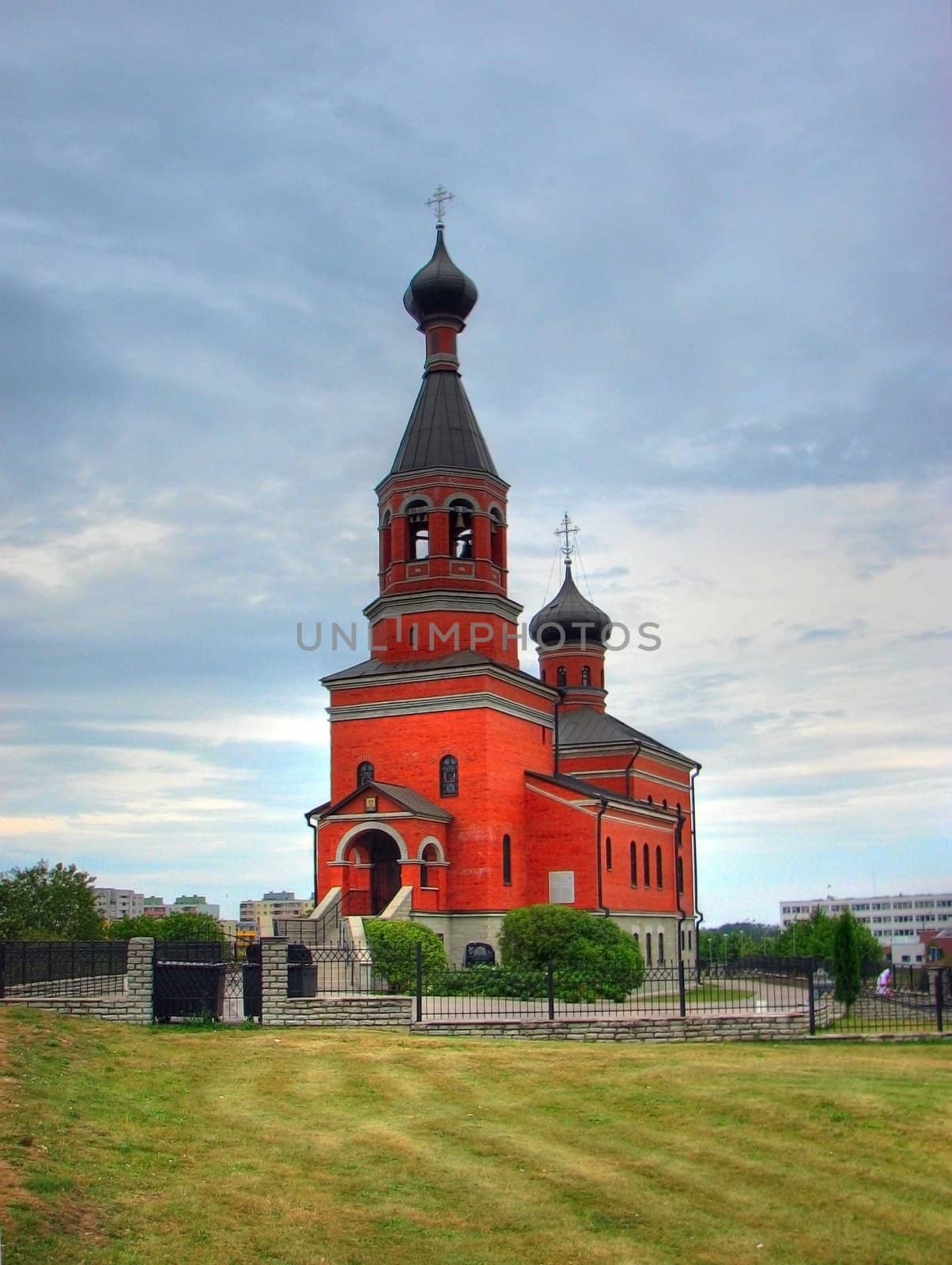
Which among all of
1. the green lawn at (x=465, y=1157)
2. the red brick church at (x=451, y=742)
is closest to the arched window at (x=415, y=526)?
the red brick church at (x=451, y=742)

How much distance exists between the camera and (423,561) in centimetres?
3150

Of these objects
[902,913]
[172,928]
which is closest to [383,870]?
[172,928]

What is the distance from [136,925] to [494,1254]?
94.8ft

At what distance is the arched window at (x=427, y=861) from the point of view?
28203 millimetres

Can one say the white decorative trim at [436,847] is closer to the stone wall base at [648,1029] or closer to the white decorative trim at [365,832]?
the white decorative trim at [365,832]

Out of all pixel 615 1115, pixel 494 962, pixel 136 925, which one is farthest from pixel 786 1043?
pixel 136 925

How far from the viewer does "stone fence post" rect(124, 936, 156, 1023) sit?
17.9 meters

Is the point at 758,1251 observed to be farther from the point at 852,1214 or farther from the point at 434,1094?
the point at 434,1094

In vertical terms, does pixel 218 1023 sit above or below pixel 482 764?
below

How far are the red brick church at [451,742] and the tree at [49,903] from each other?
8020mm

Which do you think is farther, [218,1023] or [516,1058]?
[218,1023]

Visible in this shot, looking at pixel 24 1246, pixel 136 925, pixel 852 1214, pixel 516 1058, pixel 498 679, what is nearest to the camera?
pixel 24 1246

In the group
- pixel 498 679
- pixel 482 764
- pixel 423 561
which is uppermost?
pixel 423 561

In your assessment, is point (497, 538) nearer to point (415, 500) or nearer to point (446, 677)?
point (415, 500)
